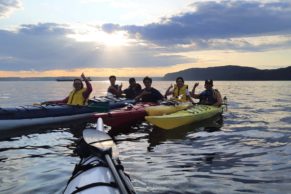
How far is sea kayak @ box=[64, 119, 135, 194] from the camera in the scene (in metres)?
4.44

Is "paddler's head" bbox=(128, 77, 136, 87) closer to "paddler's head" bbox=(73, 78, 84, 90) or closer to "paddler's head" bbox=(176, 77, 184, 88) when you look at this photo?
"paddler's head" bbox=(176, 77, 184, 88)

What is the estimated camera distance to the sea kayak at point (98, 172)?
4441 mm

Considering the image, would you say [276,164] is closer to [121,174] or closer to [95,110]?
[121,174]

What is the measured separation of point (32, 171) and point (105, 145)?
2.36 metres

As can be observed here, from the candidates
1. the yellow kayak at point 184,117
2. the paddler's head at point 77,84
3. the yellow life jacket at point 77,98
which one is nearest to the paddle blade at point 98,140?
the yellow kayak at point 184,117

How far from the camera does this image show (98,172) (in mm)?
5172

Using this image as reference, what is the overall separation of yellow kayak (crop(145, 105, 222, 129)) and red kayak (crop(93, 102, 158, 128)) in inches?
56.0

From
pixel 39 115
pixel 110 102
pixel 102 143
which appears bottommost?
pixel 39 115

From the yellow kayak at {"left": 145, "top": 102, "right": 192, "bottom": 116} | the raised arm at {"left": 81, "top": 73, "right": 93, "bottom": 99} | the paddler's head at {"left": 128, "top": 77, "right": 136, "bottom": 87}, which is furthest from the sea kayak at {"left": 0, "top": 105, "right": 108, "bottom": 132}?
the paddler's head at {"left": 128, "top": 77, "right": 136, "bottom": 87}

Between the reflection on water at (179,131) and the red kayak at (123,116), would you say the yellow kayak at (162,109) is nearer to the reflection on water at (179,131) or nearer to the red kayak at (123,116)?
the red kayak at (123,116)

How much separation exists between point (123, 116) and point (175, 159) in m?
4.69

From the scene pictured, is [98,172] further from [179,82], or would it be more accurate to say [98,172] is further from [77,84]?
[179,82]

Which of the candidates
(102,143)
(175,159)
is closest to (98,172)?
(102,143)

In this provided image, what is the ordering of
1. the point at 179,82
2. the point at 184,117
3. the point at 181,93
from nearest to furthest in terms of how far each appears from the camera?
1. the point at 184,117
2. the point at 179,82
3. the point at 181,93
